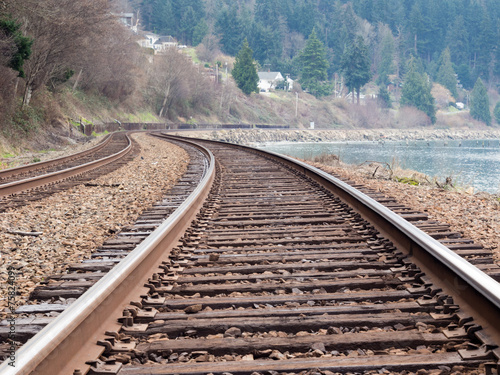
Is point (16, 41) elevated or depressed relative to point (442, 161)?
elevated

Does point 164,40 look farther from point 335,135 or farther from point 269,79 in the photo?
point 335,135

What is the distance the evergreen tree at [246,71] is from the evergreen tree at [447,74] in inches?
2855

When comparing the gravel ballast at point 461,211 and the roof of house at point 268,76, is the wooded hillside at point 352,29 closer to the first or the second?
the roof of house at point 268,76

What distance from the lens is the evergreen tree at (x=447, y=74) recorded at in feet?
511

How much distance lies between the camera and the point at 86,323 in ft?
9.30

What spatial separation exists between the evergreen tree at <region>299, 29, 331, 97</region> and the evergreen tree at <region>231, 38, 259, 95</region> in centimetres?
1970

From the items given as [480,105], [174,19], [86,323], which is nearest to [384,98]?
[480,105]

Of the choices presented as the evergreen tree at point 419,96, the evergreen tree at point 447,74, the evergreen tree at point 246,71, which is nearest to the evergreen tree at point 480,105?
the evergreen tree at point 419,96

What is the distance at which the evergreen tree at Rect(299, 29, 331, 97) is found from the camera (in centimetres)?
12194

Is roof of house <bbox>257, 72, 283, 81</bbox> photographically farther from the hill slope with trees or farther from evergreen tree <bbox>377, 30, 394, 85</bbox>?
evergreen tree <bbox>377, 30, 394, 85</bbox>

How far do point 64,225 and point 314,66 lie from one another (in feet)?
399

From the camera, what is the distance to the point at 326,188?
30.0ft

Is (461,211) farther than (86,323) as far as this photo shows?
Yes

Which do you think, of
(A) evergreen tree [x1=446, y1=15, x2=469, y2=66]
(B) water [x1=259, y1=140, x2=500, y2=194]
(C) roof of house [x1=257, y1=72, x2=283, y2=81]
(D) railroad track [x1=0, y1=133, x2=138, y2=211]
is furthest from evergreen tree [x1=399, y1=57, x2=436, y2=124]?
(D) railroad track [x1=0, y1=133, x2=138, y2=211]
